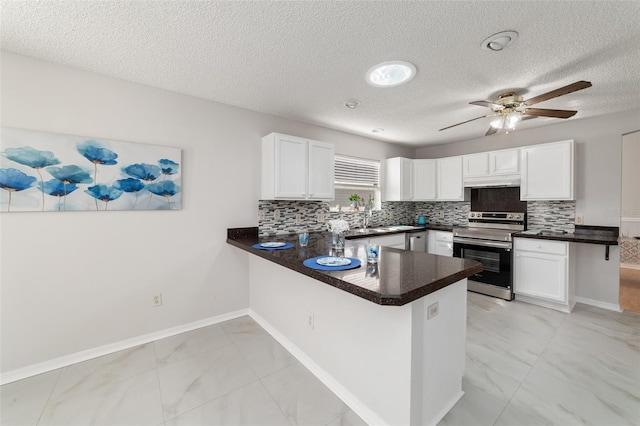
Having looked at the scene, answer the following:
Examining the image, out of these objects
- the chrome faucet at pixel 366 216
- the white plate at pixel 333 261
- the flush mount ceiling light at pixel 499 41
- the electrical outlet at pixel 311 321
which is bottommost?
the electrical outlet at pixel 311 321

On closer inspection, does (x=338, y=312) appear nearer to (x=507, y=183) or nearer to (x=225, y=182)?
(x=225, y=182)

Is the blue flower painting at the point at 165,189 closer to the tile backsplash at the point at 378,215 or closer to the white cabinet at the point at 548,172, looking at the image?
the tile backsplash at the point at 378,215

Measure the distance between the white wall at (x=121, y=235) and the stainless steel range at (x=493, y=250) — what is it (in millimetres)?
3062

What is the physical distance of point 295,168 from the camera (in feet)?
10.5

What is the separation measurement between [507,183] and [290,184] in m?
3.15

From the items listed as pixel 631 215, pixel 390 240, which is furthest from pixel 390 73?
pixel 631 215

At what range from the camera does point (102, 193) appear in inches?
91.2

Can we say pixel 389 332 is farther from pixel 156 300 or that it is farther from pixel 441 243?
pixel 441 243

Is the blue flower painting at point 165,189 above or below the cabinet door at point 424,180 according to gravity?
below

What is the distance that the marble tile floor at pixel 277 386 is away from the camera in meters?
1.65

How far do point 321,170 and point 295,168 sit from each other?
1.29 feet

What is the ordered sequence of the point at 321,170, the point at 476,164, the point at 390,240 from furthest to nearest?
the point at 476,164
the point at 390,240
the point at 321,170

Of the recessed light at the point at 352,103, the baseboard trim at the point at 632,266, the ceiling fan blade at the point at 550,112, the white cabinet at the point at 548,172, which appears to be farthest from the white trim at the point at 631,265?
the recessed light at the point at 352,103

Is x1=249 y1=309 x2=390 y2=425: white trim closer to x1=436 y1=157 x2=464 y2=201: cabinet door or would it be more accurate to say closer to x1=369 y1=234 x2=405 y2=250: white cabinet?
x1=369 y1=234 x2=405 y2=250: white cabinet
